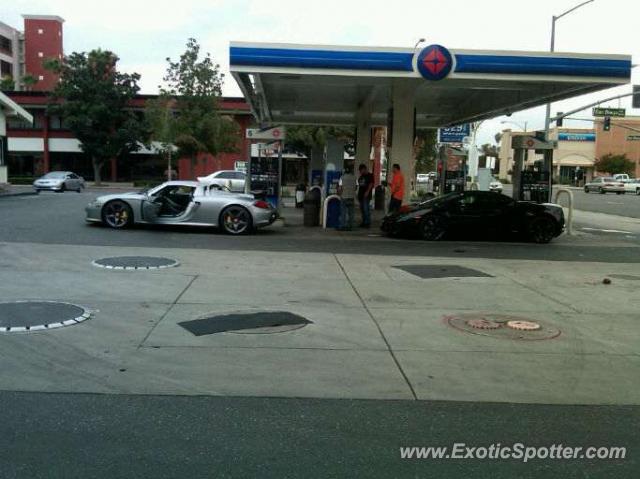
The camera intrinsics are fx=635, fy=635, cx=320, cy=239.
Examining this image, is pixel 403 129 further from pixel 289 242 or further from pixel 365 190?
pixel 289 242

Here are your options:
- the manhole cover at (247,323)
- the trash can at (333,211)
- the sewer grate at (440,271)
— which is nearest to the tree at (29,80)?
the trash can at (333,211)

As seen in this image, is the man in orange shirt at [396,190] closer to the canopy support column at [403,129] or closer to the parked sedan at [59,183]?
the canopy support column at [403,129]

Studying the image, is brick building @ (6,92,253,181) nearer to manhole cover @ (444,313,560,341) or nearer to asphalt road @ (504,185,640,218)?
asphalt road @ (504,185,640,218)

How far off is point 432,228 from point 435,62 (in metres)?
3.89

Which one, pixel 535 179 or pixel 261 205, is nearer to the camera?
pixel 261 205

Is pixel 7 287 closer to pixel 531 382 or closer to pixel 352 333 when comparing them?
pixel 352 333

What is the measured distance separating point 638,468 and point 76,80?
160 feet

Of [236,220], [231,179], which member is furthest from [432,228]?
[231,179]

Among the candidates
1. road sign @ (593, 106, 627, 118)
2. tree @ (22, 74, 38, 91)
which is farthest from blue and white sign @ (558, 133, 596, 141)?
tree @ (22, 74, 38, 91)

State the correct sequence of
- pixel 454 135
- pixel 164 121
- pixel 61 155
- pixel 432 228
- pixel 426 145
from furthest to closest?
pixel 61 155
pixel 164 121
pixel 426 145
pixel 454 135
pixel 432 228

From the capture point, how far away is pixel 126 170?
5316cm

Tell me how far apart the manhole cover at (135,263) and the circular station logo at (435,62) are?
7.37 meters

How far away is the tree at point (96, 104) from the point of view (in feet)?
151

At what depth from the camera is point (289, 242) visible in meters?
14.3
